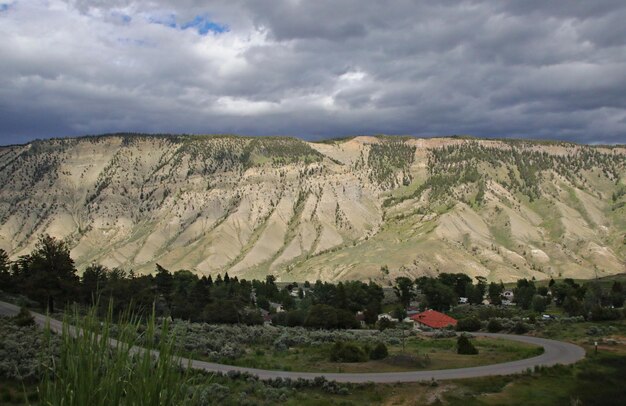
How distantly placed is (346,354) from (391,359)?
415 cm

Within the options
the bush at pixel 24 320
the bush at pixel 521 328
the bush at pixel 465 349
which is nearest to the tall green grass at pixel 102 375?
the bush at pixel 24 320

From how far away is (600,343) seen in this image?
59.3 m

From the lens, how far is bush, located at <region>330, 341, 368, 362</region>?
48.4 metres

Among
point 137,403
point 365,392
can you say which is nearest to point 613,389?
point 365,392

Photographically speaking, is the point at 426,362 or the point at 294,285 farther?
the point at 294,285

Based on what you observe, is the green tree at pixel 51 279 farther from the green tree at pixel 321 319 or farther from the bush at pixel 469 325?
the bush at pixel 469 325

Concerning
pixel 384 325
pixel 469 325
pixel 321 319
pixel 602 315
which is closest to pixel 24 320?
pixel 321 319

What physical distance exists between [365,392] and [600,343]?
36516 millimetres

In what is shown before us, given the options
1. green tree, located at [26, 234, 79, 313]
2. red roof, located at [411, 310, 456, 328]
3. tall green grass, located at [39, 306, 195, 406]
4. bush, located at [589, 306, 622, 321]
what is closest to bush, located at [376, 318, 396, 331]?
red roof, located at [411, 310, 456, 328]

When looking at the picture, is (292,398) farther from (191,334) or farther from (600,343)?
(600,343)

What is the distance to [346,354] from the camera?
48562 millimetres

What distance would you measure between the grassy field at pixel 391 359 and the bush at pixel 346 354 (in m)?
0.72

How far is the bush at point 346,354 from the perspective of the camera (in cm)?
4844

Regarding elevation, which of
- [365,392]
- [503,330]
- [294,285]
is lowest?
[294,285]
